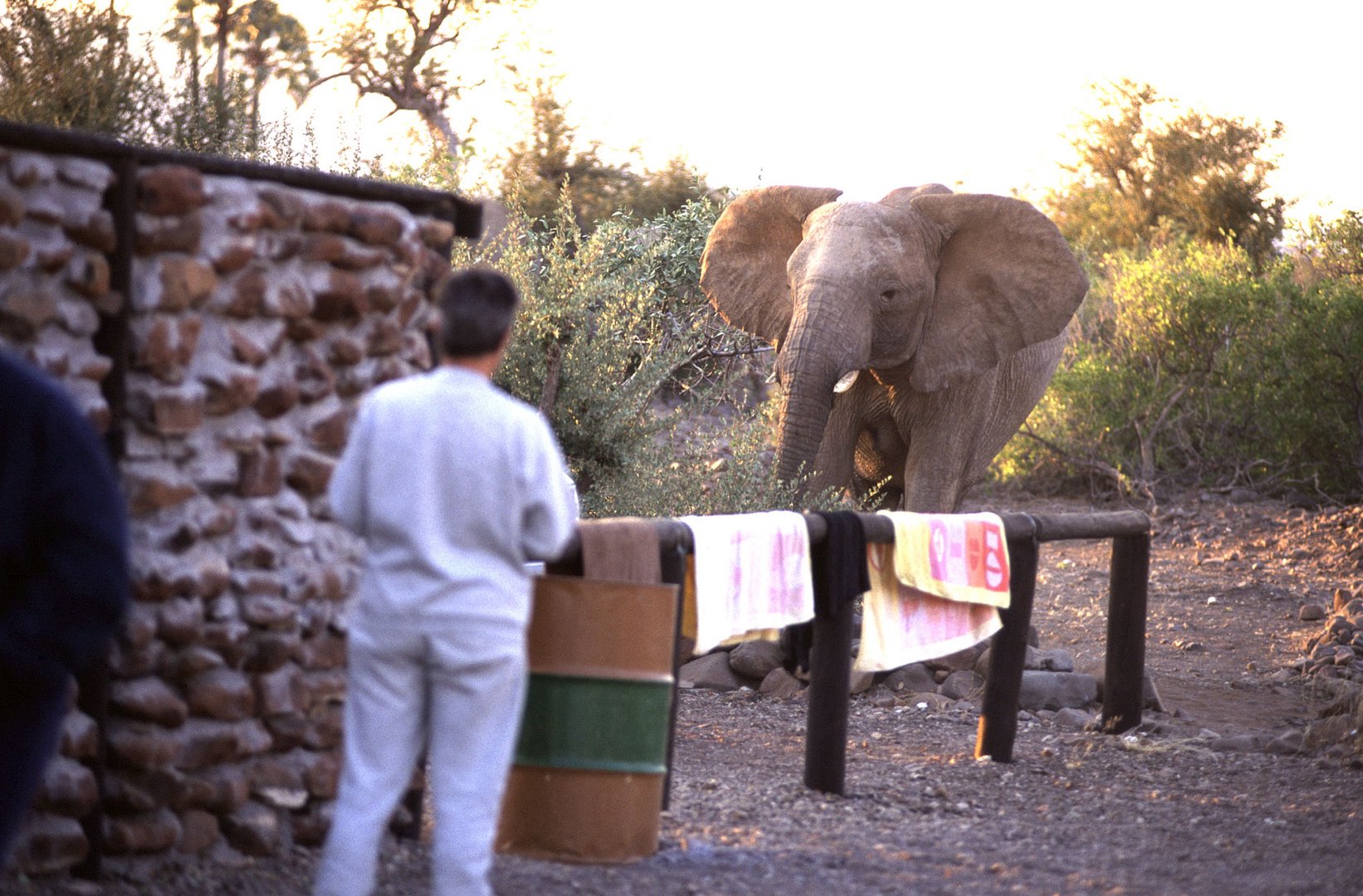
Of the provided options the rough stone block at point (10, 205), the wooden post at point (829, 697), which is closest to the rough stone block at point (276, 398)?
the rough stone block at point (10, 205)

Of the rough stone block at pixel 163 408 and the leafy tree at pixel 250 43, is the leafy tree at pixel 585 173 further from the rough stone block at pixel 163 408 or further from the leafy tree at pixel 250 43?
the rough stone block at pixel 163 408

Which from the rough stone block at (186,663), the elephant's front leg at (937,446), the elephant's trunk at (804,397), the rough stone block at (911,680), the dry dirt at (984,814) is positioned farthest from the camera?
the elephant's front leg at (937,446)

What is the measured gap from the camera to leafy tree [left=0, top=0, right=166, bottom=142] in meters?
9.67

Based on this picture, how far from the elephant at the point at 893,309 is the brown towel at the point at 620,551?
492 cm

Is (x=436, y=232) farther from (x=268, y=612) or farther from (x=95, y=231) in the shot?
(x=268, y=612)

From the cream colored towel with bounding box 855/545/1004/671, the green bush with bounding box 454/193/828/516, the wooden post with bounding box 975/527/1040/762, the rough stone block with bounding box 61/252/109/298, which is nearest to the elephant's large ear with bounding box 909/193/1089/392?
the green bush with bounding box 454/193/828/516

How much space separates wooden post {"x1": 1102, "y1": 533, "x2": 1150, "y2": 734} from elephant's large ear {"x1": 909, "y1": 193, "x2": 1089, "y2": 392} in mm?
3173

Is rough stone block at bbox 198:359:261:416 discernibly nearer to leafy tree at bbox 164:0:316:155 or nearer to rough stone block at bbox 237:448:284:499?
rough stone block at bbox 237:448:284:499

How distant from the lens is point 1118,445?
63.0 feet

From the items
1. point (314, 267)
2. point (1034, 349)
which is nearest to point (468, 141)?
point (1034, 349)

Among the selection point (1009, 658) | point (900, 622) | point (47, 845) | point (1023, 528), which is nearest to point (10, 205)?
point (47, 845)

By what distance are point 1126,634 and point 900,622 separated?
2059 mm

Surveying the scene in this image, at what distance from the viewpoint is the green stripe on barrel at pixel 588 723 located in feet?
14.7

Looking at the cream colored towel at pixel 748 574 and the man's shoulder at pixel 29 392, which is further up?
the man's shoulder at pixel 29 392
